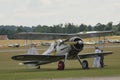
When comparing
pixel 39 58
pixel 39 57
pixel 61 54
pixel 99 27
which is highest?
pixel 61 54

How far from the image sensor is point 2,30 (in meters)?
188

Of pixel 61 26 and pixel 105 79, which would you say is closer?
pixel 105 79

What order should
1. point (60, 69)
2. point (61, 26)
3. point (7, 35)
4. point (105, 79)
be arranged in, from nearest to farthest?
1. point (105, 79)
2. point (60, 69)
3. point (7, 35)
4. point (61, 26)

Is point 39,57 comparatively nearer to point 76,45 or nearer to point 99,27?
point 76,45

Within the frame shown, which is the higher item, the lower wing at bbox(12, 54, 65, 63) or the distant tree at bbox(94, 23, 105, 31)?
the lower wing at bbox(12, 54, 65, 63)

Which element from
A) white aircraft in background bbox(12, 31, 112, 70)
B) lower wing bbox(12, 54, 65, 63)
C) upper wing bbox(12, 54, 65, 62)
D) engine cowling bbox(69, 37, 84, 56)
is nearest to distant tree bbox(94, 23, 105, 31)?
white aircraft in background bbox(12, 31, 112, 70)

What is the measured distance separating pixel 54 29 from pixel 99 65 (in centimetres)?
14007

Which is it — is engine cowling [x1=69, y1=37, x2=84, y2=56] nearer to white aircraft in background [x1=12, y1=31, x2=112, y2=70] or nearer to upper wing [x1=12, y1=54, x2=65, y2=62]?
white aircraft in background [x1=12, y1=31, x2=112, y2=70]

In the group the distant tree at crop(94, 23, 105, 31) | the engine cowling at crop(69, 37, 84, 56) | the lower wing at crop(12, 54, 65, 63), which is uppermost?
the engine cowling at crop(69, 37, 84, 56)

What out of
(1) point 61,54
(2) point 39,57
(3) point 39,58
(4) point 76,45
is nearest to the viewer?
(4) point 76,45

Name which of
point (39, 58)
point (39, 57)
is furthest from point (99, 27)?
point (39, 57)

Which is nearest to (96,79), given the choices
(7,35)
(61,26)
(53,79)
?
(53,79)

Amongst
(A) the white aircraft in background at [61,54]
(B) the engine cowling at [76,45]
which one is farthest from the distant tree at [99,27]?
(B) the engine cowling at [76,45]

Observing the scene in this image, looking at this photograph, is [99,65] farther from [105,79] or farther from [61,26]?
[61,26]
